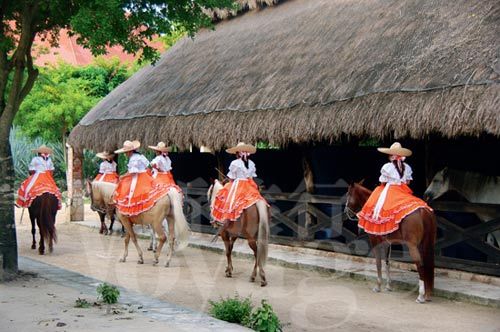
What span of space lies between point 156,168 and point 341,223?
4048 millimetres

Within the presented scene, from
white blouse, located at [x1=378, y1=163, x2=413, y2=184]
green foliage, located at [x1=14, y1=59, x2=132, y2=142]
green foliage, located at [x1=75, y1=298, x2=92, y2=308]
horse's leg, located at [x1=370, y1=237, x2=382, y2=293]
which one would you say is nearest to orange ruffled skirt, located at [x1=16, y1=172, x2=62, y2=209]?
green foliage, located at [x1=75, y1=298, x2=92, y2=308]

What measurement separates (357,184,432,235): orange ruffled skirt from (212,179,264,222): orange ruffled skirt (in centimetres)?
180

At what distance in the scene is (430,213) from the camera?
970 centimetres

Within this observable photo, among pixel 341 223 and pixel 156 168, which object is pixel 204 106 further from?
pixel 341 223

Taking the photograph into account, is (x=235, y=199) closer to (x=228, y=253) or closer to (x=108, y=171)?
(x=228, y=253)

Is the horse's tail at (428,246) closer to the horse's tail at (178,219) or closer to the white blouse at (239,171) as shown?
the white blouse at (239,171)

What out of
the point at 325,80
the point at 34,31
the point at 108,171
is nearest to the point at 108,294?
the point at 34,31

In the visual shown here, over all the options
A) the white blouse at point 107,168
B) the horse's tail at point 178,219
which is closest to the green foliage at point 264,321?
the horse's tail at point 178,219

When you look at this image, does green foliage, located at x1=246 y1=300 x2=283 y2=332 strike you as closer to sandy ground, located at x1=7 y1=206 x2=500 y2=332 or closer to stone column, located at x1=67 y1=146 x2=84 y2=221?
sandy ground, located at x1=7 y1=206 x2=500 y2=332

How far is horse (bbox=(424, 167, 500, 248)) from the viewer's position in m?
11.4

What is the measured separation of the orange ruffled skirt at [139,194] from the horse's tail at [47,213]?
191 cm

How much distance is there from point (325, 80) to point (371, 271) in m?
3.42

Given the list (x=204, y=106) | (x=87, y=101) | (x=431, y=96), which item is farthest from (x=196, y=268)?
(x=87, y=101)

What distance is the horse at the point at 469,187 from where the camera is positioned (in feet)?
37.3
